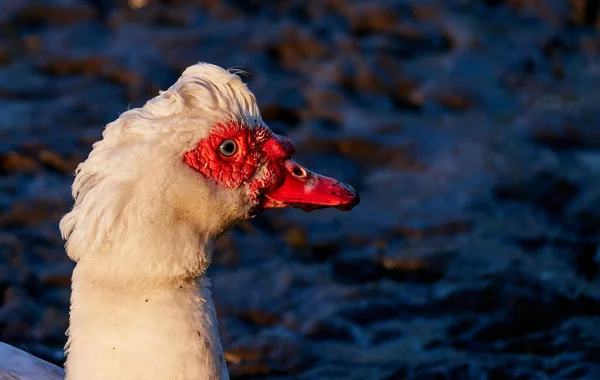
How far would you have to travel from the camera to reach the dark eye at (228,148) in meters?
3.78

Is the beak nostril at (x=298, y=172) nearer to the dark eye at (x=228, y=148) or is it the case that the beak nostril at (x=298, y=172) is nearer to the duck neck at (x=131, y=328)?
the dark eye at (x=228, y=148)

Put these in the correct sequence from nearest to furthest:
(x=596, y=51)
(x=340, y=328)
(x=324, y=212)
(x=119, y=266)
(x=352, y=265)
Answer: (x=119, y=266)
(x=340, y=328)
(x=352, y=265)
(x=324, y=212)
(x=596, y=51)

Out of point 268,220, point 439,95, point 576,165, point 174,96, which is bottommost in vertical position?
point 174,96

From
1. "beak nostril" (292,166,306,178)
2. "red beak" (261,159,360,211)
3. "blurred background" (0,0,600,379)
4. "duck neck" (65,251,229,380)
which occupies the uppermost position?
"blurred background" (0,0,600,379)

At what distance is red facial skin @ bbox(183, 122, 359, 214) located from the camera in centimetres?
376

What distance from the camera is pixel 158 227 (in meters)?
3.61

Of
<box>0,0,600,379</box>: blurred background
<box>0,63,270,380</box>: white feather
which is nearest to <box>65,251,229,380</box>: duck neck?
<box>0,63,270,380</box>: white feather

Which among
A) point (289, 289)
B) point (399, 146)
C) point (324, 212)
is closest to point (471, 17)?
point (399, 146)

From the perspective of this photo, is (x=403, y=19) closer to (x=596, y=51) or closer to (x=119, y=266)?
(x=596, y=51)

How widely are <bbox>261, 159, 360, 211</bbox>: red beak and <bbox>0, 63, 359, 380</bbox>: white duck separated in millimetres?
170

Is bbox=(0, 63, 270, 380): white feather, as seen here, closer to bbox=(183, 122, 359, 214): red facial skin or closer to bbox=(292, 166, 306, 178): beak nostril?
bbox=(183, 122, 359, 214): red facial skin

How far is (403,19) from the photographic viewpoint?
858 cm

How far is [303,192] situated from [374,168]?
3312 mm

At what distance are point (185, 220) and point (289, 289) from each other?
8.49 ft
